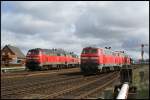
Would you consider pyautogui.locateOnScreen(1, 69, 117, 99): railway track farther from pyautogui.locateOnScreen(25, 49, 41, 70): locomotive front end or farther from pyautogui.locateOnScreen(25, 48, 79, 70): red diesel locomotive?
pyautogui.locateOnScreen(25, 48, 79, 70): red diesel locomotive

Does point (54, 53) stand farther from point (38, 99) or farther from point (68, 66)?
point (38, 99)

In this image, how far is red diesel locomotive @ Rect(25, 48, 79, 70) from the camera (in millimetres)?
47344

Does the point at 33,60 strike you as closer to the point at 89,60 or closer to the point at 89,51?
the point at 89,51

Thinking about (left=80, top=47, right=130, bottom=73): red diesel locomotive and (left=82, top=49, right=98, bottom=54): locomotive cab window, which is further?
(left=82, top=49, right=98, bottom=54): locomotive cab window

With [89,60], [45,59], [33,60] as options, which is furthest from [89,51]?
[45,59]

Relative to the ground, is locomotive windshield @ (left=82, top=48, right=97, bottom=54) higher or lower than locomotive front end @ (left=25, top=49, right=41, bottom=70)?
higher

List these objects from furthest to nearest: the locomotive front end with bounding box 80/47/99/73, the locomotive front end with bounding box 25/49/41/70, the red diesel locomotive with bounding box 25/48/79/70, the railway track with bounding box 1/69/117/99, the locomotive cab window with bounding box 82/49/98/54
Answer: the red diesel locomotive with bounding box 25/48/79/70
the locomotive front end with bounding box 25/49/41/70
the locomotive cab window with bounding box 82/49/98/54
the locomotive front end with bounding box 80/47/99/73
the railway track with bounding box 1/69/117/99

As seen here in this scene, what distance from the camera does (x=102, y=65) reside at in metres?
38.8

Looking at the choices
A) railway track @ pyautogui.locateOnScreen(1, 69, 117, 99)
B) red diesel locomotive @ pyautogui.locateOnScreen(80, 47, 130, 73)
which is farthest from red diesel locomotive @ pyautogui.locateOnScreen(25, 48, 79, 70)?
railway track @ pyautogui.locateOnScreen(1, 69, 117, 99)

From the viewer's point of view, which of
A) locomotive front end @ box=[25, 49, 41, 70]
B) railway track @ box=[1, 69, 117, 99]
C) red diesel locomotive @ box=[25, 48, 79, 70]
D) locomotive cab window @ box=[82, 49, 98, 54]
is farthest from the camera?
red diesel locomotive @ box=[25, 48, 79, 70]

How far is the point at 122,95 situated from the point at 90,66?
25516mm

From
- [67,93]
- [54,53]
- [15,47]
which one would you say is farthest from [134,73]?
[15,47]

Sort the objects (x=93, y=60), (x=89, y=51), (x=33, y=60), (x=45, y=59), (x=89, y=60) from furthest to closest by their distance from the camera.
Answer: (x=45, y=59), (x=33, y=60), (x=89, y=51), (x=89, y=60), (x=93, y=60)

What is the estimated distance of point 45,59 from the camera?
4847cm
